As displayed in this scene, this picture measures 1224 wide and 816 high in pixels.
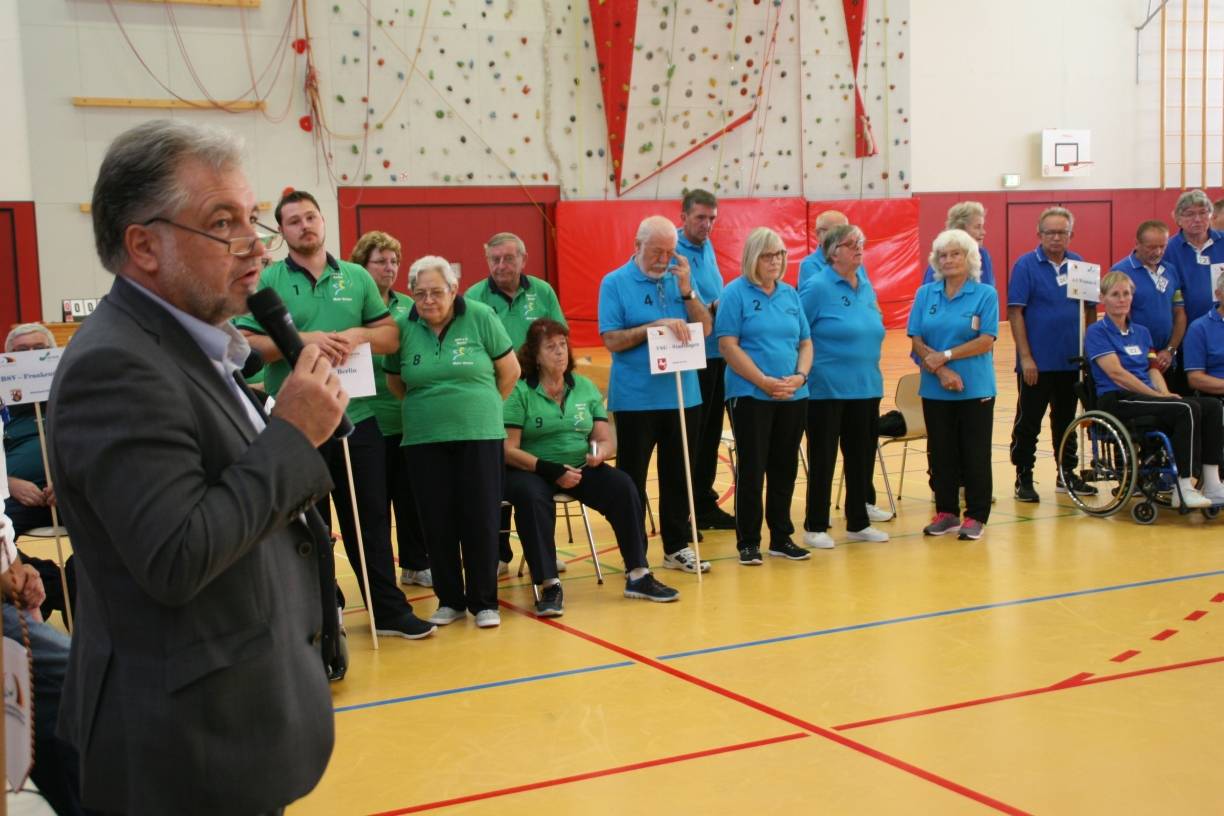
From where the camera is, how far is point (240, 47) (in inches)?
435

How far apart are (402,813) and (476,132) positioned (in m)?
9.83

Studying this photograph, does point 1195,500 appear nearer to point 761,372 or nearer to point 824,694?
point 761,372

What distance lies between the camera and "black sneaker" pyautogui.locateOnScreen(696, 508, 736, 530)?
654 cm

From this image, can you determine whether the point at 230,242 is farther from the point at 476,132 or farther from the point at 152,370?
the point at 476,132

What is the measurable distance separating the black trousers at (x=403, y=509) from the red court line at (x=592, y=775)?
200 centimetres

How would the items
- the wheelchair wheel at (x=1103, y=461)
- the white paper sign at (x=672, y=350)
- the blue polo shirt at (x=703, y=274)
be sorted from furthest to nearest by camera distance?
the blue polo shirt at (x=703, y=274)
the wheelchair wheel at (x=1103, y=461)
the white paper sign at (x=672, y=350)

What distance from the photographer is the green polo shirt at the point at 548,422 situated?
5133 millimetres

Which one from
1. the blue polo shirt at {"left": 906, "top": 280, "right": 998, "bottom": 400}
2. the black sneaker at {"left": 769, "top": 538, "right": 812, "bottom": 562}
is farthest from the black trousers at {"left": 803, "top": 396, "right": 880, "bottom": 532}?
the blue polo shirt at {"left": 906, "top": 280, "right": 998, "bottom": 400}

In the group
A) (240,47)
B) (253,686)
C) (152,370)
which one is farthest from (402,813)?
(240,47)

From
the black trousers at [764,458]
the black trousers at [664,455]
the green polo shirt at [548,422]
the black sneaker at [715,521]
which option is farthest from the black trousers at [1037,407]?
the green polo shirt at [548,422]

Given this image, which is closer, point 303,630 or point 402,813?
point 303,630

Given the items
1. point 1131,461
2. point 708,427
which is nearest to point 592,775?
point 708,427

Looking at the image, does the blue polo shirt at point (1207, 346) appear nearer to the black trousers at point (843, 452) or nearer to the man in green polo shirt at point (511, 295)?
the black trousers at point (843, 452)

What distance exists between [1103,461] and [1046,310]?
1.03 metres
